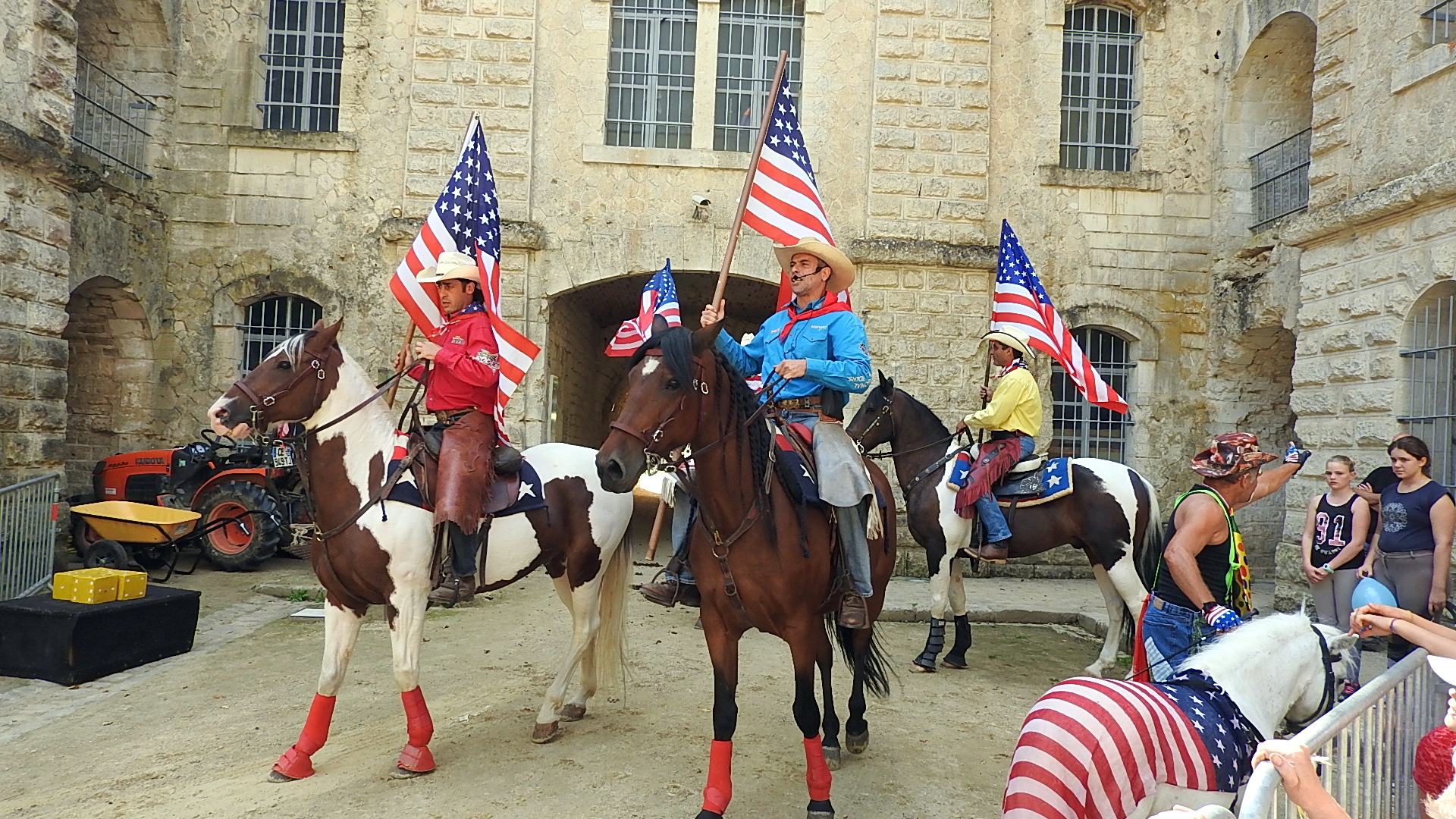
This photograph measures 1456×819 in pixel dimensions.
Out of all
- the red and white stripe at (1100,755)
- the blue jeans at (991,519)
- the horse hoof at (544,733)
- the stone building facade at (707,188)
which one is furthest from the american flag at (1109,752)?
the stone building facade at (707,188)

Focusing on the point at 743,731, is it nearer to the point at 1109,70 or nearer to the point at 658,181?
the point at 658,181

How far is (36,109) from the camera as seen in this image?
7.56 m

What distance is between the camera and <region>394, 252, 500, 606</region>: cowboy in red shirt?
14.2 feet

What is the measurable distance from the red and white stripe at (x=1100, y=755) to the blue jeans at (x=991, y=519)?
4.19 metres

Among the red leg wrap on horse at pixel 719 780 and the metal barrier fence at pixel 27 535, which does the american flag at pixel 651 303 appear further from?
the red leg wrap on horse at pixel 719 780

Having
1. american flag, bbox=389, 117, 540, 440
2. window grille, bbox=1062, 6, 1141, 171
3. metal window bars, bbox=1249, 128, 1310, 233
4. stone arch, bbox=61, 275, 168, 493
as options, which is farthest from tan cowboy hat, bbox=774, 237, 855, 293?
stone arch, bbox=61, 275, 168, 493

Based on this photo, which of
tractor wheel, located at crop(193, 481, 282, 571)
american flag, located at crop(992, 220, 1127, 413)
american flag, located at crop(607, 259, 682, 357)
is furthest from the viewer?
american flag, located at crop(607, 259, 682, 357)

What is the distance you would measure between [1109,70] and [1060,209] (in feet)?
6.88

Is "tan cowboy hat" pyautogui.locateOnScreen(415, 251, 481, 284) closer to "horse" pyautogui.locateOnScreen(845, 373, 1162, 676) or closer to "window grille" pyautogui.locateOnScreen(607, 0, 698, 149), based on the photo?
"horse" pyautogui.locateOnScreen(845, 373, 1162, 676)

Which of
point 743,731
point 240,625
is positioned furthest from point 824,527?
point 240,625

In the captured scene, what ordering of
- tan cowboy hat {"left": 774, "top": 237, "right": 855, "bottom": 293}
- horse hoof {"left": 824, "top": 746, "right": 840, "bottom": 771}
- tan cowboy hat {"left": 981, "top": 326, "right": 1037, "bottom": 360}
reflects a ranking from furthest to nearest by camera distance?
tan cowboy hat {"left": 981, "top": 326, "right": 1037, "bottom": 360} → horse hoof {"left": 824, "top": 746, "right": 840, "bottom": 771} → tan cowboy hat {"left": 774, "top": 237, "right": 855, "bottom": 293}

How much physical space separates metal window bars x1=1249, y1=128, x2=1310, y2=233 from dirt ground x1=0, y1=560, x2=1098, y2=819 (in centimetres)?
654

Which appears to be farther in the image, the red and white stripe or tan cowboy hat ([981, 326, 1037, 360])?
tan cowboy hat ([981, 326, 1037, 360])

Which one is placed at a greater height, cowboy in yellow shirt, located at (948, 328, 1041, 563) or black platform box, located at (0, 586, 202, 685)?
cowboy in yellow shirt, located at (948, 328, 1041, 563)
